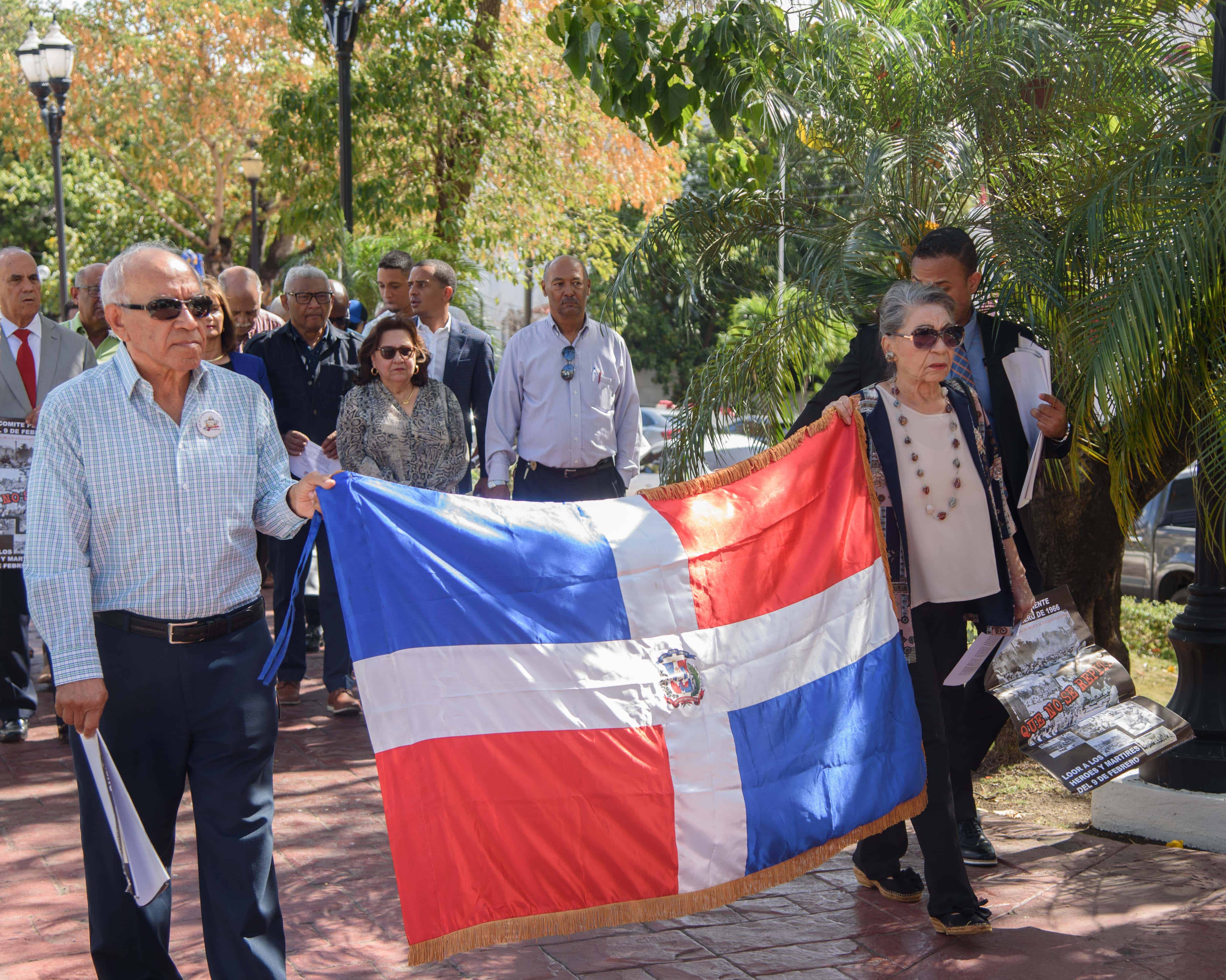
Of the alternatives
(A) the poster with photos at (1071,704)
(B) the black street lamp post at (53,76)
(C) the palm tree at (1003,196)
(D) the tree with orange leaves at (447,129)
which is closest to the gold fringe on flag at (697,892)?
(A) the poster with photos at (1071,704)

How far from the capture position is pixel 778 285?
716 cm

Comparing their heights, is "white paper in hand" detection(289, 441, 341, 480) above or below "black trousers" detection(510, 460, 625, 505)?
above

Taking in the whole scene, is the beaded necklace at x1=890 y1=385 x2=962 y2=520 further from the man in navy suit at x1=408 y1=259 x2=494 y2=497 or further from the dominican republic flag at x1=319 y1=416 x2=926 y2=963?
the man in navy suit at x1=408 y1=259 x2=494 y2=497

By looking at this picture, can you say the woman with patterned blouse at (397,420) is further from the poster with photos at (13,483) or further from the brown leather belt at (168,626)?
the brown leather belt at (168,626)

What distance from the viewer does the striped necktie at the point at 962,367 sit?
4.74 metres

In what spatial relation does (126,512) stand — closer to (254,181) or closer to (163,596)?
(163,596)

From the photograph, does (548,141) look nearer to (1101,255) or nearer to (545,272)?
(545,272)

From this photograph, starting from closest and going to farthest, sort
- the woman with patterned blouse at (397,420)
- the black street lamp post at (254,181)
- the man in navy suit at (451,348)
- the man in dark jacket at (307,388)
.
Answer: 1. the woman with patterned blouse at (397,420)
2. the man in dark jacket at (307,388)
3. the man in navy suit at (451,348)
4. the black street lamp post at (254,181)

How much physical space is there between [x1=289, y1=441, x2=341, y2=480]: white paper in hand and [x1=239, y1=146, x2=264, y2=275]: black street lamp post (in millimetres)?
19793

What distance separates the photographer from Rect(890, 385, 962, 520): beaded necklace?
436cm

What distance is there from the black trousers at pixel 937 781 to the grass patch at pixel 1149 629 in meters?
6.37

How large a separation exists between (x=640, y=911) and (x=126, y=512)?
176 cm

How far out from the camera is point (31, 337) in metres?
6.86

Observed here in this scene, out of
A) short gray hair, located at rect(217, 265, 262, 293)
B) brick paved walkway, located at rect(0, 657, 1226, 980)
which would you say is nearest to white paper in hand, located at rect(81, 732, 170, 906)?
brick paved walkway, located at rect(0, 657, 1226, 980)
